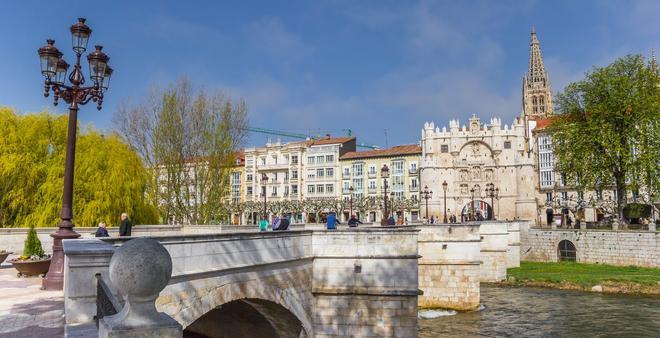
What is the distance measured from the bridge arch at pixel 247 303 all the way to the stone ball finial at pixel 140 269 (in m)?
6.22

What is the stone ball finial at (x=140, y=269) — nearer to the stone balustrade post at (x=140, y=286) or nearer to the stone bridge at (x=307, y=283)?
the stone balustrade post at (x=140, y=286)

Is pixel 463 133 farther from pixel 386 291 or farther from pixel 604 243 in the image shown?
pixel 386 291

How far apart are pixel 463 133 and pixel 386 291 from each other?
185ft

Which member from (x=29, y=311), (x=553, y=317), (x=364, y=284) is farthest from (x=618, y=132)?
(x=29, y=311)

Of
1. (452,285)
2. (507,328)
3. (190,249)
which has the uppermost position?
(190,249)

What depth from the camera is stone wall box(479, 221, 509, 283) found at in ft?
126

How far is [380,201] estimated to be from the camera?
232 ft

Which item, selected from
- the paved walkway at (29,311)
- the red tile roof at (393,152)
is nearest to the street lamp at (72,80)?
the paved walkway at (29,311)

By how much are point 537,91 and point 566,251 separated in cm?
6239

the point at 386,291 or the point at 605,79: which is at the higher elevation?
the point at 605,79

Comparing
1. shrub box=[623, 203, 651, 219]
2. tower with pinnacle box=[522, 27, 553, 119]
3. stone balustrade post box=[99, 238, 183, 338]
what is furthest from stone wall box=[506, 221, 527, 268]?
tower with pinnacle box=[522, 27, 553, 119]

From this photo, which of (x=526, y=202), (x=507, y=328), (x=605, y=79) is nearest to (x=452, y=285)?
(x=507, y=328)

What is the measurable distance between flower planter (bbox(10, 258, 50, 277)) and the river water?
1609 centimetres

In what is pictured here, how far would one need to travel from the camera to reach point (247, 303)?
13867 mm
